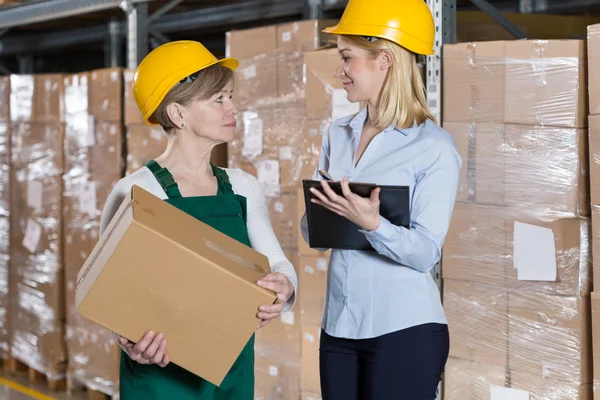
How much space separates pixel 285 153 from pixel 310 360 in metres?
1.02

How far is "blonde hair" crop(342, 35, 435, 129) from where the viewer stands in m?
2.33

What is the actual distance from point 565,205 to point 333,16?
3117 mm

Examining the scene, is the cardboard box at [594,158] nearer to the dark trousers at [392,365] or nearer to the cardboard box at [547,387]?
the cardboard box at [547,387]

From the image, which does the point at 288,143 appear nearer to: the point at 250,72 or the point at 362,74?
the point at 250,72

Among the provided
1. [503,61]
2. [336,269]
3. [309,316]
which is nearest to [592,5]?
[503,61]

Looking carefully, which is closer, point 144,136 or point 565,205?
point 565,205

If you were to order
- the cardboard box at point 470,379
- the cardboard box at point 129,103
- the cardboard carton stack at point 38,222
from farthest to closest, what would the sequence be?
the cardboard carton stack at point 38,222
the cardboard box at point 129,103
the cardboard box at point 470,379

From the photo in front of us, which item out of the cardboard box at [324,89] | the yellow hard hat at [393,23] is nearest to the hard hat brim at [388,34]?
the yellow hard hat at [393,23]

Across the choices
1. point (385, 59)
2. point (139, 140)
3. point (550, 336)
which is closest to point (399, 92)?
point (385, 59)

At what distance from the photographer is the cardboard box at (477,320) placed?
328cm

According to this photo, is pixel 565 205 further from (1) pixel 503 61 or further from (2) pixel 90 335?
(2) pixel 90 335

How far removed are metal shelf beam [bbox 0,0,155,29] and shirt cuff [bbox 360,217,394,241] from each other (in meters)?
3.49

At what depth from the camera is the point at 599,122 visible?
2.94 metres

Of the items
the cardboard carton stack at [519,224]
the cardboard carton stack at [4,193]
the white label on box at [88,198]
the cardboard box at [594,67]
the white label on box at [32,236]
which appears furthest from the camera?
the cardboard carton stack at [4,193]
